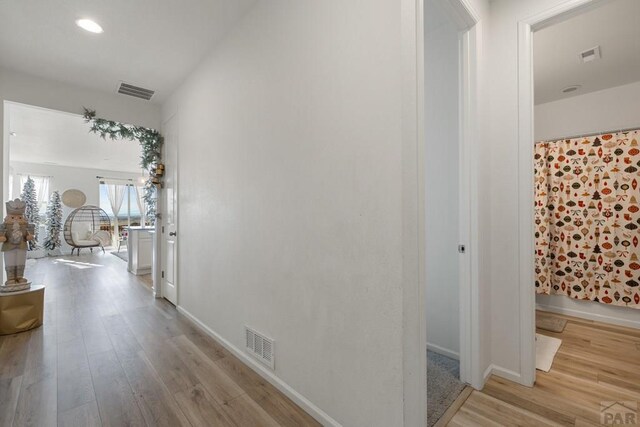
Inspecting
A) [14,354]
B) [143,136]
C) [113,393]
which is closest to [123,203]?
[143,136]

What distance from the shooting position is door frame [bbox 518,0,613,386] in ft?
5.89

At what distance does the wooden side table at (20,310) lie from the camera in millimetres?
2625

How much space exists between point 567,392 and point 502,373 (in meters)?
0.35

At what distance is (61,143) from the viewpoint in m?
5.70

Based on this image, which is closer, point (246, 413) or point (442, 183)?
point (246, 413)

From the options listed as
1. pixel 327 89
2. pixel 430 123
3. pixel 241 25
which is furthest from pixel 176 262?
pixel 430 123

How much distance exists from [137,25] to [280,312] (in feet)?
8.64

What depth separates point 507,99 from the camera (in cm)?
189

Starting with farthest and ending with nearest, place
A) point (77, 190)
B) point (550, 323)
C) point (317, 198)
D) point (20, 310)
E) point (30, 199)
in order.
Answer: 1. point (77, 190)
2. point (30, 199)
3. point (550, 323)
4. point (20, 310)
5. point (317, 198)

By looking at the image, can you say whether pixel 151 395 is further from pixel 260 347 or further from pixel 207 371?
pixel 260 347

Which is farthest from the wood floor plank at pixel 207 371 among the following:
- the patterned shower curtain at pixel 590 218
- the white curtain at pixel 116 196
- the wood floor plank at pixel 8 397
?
the white curtain at pixel 116 196

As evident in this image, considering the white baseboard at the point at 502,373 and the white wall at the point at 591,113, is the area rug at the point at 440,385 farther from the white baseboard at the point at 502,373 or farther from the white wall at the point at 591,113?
the white wall at the point at 591,113

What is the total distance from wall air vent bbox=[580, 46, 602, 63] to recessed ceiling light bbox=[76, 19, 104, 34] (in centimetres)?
436

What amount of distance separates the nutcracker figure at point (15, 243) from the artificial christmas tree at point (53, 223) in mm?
6488
